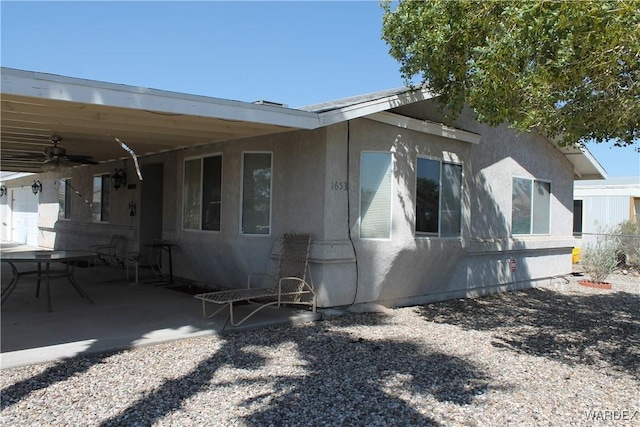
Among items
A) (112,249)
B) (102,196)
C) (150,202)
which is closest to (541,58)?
(150,202)

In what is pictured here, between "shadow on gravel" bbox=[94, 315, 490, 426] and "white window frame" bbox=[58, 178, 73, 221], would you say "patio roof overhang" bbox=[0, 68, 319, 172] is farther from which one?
"white window frame" bbox=[58, 178, 73, 221]

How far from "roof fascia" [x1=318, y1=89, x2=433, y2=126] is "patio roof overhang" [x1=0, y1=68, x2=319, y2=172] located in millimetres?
235

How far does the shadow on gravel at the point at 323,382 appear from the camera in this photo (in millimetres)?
3896

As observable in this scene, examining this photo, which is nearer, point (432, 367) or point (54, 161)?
point (432, 367)

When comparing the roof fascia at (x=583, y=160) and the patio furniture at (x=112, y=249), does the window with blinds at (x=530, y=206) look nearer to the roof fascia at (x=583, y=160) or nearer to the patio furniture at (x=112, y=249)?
the roof fascia at (x=583, y=160)

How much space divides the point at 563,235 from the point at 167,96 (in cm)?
1135

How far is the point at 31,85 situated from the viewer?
14.9 feet

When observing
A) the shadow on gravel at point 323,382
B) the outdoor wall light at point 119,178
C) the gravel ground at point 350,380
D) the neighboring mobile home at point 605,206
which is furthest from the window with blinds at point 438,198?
the neighboring mobile home at point 605,206

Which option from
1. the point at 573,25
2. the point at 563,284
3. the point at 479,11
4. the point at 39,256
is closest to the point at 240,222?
the point at 39,256

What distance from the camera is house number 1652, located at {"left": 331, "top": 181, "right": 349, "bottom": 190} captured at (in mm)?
7398

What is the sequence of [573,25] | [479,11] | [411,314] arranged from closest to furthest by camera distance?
1. [573,25]
2. [479,11]
3. [411,314]

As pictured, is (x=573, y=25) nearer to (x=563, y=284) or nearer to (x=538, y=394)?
(x=538, y=394)

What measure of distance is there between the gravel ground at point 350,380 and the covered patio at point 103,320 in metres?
0.19

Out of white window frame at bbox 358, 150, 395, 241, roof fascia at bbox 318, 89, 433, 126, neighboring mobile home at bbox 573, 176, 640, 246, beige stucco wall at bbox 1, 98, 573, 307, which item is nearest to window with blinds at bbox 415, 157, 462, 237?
beige stucco wall at bbox 1, 98, 573, 307
